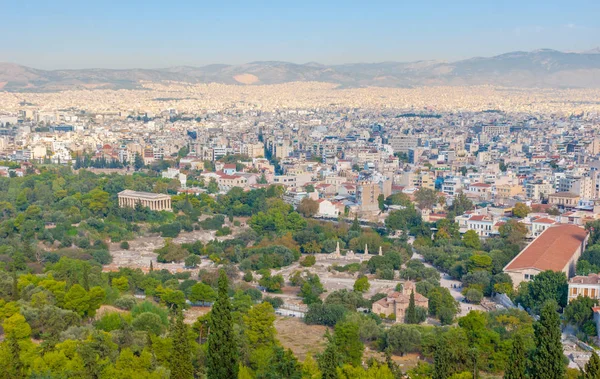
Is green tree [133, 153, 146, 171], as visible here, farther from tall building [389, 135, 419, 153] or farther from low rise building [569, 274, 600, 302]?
low rise building [569, 274, 600, 302]

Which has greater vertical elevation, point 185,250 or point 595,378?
point 595,378

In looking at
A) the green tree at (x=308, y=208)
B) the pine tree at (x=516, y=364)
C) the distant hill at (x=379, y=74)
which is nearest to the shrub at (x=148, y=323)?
the pine tree at (x=516, y=364)

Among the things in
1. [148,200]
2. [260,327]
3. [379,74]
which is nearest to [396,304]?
[260,327]

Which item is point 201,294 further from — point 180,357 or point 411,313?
point 180,357

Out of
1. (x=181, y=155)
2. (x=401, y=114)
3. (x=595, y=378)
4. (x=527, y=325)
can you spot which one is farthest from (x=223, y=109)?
(x=595, y=378)

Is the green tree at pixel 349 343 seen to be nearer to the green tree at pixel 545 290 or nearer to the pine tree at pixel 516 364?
the pine tree at pixel 516 364

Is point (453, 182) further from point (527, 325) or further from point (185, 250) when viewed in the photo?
point (527, 325)

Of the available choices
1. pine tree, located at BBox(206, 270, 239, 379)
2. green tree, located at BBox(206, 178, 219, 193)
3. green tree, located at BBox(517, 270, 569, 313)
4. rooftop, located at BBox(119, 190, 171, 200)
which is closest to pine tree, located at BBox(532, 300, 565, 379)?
pine tree, located at BBox(206, 270, 239, 379)
